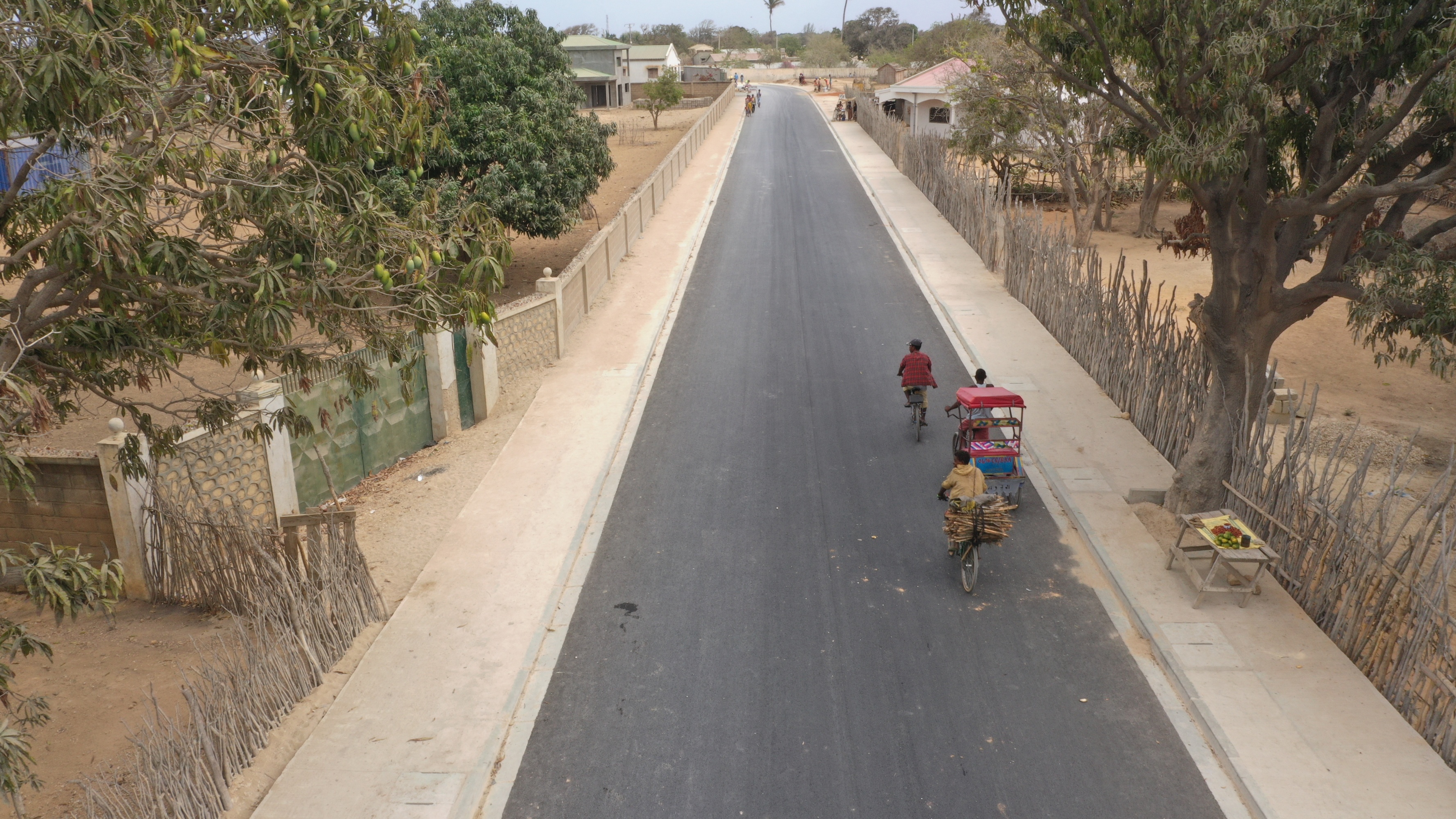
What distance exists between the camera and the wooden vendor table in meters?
9.57

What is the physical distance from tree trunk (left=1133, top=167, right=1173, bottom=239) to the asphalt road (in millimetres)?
17097

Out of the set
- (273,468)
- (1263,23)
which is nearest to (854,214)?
(1263,23)

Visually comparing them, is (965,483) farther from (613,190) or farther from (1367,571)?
(613,190)

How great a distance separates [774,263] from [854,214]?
7.02 m

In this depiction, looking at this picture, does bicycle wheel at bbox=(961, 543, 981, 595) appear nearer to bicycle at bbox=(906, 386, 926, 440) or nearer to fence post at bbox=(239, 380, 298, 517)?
bicycle at bbox=(906, 386, 926, 440)

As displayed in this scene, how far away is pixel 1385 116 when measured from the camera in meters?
11.0

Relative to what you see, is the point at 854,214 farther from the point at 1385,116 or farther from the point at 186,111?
the point at 186,111

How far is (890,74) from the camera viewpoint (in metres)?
78.6

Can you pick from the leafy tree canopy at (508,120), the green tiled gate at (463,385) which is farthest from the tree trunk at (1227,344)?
the leafy tree canopy at (508,120)

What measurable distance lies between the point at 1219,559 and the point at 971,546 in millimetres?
2353

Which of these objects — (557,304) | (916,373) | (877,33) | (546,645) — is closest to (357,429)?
(546,645)

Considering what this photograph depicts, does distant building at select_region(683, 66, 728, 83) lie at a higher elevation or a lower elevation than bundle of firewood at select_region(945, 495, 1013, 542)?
higher

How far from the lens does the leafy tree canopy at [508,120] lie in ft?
73.0

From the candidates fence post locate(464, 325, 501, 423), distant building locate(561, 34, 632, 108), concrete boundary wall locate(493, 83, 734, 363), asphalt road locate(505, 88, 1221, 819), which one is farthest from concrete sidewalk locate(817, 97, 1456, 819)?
distant building locate(561, 34, 632, 108)
